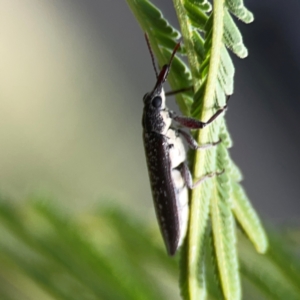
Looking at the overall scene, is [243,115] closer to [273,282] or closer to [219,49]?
[273,282]

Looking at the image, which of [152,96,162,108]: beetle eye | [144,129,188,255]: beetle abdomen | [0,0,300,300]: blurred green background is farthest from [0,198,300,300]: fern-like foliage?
[0,0,300,300]: blurred green background

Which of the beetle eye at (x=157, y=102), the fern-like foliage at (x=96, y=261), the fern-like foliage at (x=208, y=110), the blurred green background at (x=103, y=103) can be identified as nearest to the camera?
the fern-like foliage at (x=208, y=110)

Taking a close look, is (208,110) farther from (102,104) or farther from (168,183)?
(102,104)

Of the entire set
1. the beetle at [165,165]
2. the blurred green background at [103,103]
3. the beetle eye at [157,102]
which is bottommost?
the beetle at [165,165]

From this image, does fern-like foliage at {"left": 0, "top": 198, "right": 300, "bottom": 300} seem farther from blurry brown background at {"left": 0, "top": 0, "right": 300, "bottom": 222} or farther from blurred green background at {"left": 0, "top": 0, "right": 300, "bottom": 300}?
blurry brown background at {"left": 0, "top": 0, "right": 300, "bottom": 222}

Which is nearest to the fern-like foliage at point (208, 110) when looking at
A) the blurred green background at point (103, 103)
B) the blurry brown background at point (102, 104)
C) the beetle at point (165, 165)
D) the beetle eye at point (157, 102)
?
the beetle at point (165, 165)

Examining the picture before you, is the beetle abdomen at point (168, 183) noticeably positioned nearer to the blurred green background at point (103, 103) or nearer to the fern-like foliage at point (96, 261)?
the fern-like foliage at point (96, 261)
